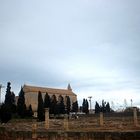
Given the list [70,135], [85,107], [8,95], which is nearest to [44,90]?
[85,107]

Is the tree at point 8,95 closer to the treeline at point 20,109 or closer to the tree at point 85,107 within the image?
→ the treeline at point 20,109

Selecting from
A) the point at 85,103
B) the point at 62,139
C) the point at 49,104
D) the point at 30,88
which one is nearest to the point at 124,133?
the point at 62,139

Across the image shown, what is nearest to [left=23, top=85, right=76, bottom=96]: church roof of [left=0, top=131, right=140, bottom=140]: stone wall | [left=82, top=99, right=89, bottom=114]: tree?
[left=82, top=99, right=89, bottom=114]: tree

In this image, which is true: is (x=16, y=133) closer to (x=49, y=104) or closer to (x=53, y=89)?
(x=49, y=104)

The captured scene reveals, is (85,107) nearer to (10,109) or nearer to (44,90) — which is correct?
(44,90)

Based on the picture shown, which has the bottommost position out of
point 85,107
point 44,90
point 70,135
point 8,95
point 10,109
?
point 70,135

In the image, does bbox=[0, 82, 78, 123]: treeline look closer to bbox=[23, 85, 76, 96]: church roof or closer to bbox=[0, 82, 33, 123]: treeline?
bbox=[0, 82, 33, 123]: treeline

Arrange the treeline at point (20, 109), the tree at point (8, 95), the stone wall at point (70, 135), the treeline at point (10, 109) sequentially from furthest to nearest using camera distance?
the tree at point (8, 95) < the treeline at point (20, 109) < the treeline at point (10, 109) < the stone wall at point (70, 135)

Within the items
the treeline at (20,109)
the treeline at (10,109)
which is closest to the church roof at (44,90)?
the treeline at (20,109)

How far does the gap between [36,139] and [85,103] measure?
60010 millimetres

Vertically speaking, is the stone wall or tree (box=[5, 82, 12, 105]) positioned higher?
tree (box=[5, 82, 12, 105])

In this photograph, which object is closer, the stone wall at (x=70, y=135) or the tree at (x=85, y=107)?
the stone wall at (x=70, y=135)

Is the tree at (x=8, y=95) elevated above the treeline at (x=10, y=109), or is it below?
above

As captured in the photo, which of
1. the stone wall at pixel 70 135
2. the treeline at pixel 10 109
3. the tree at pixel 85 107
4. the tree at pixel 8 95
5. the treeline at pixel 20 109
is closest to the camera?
the stone wall at pixel 70 135
